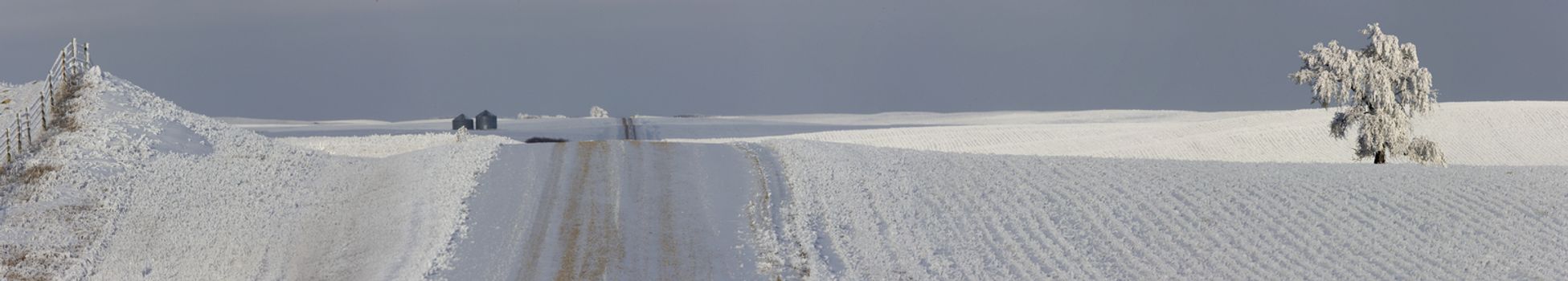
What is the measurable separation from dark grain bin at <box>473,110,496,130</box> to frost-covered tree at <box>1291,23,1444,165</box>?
2213 inches

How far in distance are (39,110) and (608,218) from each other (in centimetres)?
1905

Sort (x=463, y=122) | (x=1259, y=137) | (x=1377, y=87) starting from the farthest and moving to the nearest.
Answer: (x=463, y=122) < (x=1259, y=137) < (x=1377, y=87)

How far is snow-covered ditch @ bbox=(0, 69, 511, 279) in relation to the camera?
24.6 metres

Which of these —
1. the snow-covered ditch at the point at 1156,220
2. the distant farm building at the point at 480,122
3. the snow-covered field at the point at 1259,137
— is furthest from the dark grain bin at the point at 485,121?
the snow-covered ditch at the point at 1156,220

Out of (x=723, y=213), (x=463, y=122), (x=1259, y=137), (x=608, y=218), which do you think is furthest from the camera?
(x=463, y=122)

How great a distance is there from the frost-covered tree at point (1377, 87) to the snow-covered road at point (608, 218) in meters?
24.5

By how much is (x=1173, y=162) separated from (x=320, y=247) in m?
21.6

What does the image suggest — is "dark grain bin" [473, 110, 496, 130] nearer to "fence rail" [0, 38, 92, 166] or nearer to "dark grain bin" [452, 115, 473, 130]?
"dark grain bin" [452, 115, 473, 130]

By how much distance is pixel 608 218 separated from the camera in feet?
92.1

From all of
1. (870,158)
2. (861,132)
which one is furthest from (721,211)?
(861,132)

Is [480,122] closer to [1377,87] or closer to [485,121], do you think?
[485,121]

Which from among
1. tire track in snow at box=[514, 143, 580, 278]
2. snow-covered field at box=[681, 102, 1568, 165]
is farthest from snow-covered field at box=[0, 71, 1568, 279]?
snow-covered field at box=[681, 102, 1568, 165]

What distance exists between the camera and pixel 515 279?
22734 mm

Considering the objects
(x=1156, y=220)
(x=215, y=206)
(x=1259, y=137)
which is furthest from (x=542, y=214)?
(x=1259, y=137)
